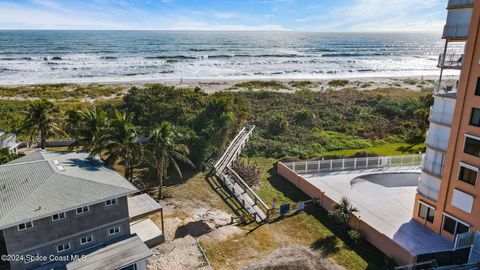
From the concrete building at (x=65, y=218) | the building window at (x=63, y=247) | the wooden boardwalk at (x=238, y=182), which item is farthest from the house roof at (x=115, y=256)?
the wooden boardwalk at (x=238, y=182)

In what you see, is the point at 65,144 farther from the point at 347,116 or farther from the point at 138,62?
the point at 138,62

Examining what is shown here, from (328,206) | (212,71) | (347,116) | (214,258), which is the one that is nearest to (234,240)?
(214,258)

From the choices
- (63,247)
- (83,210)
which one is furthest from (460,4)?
(63,247)

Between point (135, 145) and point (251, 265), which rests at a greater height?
point (135, 145)

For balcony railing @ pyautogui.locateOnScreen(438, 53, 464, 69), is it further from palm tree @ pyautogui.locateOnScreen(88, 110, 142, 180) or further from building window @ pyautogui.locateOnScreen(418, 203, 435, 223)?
palm tree @ pyautogui.locateOnScreen(88, 110, 142, 180)

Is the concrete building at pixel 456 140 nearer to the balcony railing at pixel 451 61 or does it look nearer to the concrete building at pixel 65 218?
the balcony railing at pixel 451 61

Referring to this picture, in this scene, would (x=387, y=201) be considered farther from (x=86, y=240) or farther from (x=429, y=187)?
(x=86, y=240)
